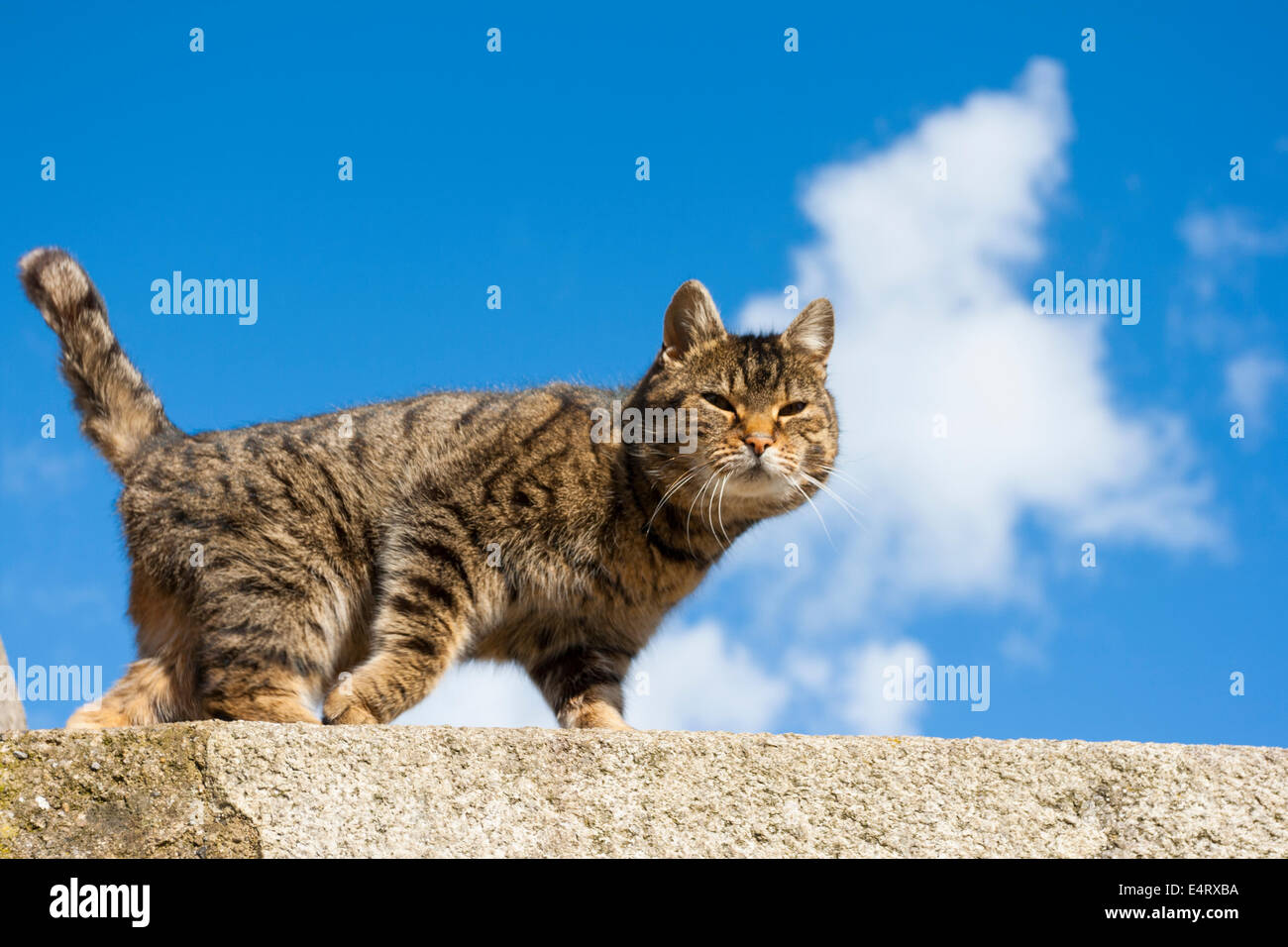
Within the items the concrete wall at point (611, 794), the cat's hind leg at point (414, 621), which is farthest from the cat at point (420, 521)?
the concrete wall at point (611, 794)

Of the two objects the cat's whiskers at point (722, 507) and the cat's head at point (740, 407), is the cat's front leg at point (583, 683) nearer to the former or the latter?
the cat's whiskers at point (722, 507)

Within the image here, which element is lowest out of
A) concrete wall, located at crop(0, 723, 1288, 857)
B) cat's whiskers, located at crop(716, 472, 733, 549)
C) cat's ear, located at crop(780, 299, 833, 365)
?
concrete wall, located at crop(0, 723, 1288, 857)

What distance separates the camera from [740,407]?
530cm

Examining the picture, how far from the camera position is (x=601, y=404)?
561cm

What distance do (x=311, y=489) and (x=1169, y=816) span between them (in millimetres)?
3437

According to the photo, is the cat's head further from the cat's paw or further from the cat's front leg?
the cat's paw

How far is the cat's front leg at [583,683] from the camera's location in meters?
5.14

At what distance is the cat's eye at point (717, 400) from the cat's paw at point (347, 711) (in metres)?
1.97

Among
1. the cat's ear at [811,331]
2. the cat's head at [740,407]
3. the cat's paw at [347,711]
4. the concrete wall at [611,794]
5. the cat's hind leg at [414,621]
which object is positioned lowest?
the concrete wall at [611,794]

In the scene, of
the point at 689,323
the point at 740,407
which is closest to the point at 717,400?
the point at 740,407

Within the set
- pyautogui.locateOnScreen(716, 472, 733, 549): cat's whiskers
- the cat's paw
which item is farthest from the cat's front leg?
the cat's paw

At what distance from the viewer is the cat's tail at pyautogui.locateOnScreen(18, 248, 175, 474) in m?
5.20

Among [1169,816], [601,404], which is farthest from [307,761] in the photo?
[601,404]
